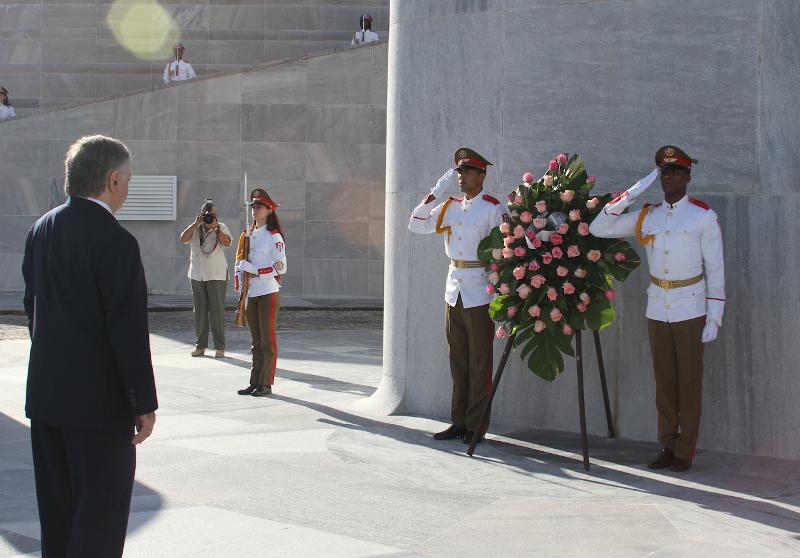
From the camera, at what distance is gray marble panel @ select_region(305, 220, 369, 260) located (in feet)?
71.3

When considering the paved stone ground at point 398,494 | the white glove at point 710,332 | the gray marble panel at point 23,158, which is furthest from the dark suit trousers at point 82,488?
the gray marble panel at point 23,158

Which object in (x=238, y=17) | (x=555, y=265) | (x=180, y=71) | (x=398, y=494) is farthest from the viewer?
(x=238, y=17)

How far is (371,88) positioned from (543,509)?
16.3 meters

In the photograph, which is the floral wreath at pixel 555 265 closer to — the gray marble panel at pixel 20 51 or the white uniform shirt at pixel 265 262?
the white uniform shirt at pixel 265 262

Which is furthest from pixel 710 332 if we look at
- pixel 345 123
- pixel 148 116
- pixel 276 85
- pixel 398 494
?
pixel 148 116

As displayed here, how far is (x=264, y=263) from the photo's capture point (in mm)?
10453

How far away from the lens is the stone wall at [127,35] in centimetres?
2622

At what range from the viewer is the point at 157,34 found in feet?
87.3

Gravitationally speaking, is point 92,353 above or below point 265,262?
below

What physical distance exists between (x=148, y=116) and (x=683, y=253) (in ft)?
52.6

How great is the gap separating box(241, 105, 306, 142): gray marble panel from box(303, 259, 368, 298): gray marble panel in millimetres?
2398

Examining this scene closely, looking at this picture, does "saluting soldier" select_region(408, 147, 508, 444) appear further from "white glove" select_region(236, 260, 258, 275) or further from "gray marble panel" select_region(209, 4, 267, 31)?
"gray marble panel" select_region(209, 4, 267, 31)

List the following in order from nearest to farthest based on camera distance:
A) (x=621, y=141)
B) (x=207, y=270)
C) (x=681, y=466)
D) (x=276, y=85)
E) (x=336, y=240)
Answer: (x=681, y=466) → (x=621, y=141) → (x=207, y=270) → (x=276, y=85) → (x=336, y=240)

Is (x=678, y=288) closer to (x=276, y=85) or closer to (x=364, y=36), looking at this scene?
(x=276, y=85)
